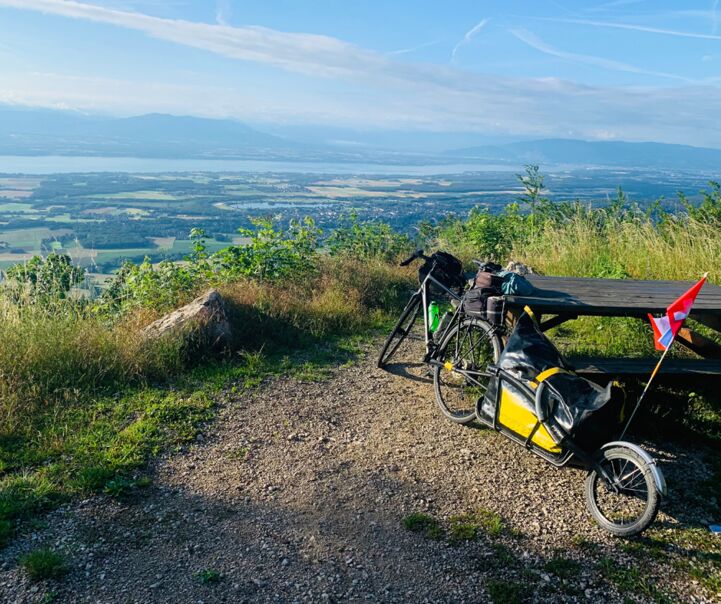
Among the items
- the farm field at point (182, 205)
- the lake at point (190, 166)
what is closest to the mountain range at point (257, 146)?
the lake at point (190, 166)

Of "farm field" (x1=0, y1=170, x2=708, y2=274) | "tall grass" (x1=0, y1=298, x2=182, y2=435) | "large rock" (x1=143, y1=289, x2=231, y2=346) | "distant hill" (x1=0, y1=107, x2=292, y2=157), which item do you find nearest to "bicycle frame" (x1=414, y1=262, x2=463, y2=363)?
"large rock" (x1=143, y1=289, x2=231, y2=346)

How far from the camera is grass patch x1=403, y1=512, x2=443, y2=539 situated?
3.23 m

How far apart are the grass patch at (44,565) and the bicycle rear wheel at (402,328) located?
358cm

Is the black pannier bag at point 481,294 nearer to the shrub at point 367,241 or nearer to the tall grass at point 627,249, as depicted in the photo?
the tall grass at point 627,249

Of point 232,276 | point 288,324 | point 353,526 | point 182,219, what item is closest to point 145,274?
point 232,276

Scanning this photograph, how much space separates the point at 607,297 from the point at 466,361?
1360 millimetres

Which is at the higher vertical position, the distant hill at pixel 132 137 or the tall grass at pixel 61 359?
the distant hill at pixel 132 137

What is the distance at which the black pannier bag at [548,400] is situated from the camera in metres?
3.35

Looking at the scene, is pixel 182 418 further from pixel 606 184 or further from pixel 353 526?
pixel 606 184

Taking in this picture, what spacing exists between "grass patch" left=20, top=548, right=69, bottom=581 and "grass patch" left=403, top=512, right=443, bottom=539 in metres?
1.81

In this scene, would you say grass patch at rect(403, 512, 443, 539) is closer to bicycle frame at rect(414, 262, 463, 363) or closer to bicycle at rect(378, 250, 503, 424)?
bicycle at rect(378, 250, 503, 424)

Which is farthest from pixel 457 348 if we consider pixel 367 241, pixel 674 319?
pixel 367 241

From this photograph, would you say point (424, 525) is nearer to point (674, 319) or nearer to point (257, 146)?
point (674, 319)

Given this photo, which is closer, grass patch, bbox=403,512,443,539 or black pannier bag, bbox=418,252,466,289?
grass patch, bbox=403,512,443,539
